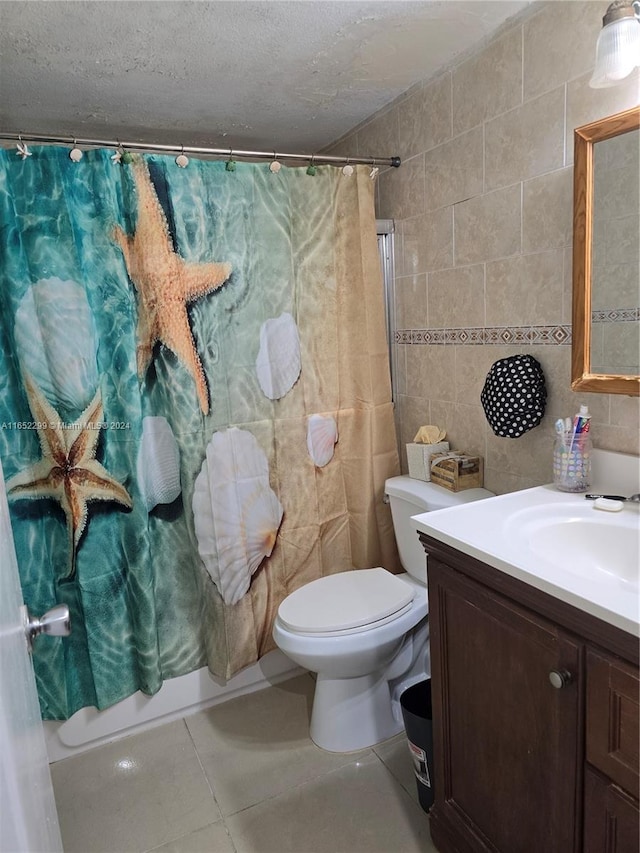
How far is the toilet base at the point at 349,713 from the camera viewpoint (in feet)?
6.02

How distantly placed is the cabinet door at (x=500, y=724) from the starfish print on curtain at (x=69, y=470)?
43.7 inches

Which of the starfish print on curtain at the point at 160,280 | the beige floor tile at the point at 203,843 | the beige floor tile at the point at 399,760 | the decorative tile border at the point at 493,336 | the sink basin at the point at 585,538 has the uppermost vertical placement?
the starfish print on curtain at the point at 160,280

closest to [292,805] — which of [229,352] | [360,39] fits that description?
[229,352]

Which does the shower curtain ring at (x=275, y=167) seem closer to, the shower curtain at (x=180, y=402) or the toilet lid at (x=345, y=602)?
the shower curtain at (x=180, y=402)

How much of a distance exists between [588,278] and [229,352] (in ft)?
3.62

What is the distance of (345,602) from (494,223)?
4.05 ft

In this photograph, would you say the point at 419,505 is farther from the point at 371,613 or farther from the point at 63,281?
the point at 63,281

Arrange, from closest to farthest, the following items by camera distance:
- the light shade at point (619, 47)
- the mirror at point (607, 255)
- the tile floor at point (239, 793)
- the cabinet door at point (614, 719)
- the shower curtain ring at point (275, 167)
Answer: the cabinet door at point (614, 719), the light shade at point (619, 47), the mirror at point (607, 255), the tile floor at point (239, 793), the shower curtain ring at point (275, 167)

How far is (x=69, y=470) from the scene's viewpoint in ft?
5.89

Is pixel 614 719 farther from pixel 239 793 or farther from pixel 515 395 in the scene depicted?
pixel 239 793

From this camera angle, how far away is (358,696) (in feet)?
6.06

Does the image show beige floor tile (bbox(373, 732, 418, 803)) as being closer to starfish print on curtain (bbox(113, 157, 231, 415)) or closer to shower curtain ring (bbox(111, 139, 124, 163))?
starfish print on curtain (bbox(113, 157, 231, 415))

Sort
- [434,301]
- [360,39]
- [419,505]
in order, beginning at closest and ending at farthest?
[360,39] → [419,505] → [434,301]

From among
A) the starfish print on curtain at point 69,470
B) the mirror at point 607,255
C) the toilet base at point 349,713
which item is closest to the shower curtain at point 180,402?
the starfish print on curtain at point 69,470
